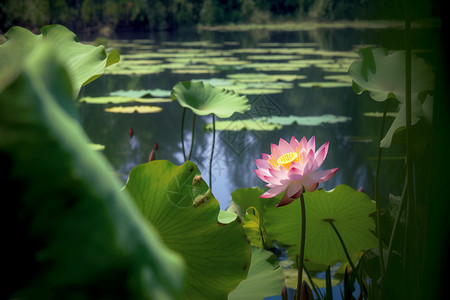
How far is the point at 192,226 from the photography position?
0.40 meters

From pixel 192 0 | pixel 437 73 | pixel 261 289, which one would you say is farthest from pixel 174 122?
pixel 192 0

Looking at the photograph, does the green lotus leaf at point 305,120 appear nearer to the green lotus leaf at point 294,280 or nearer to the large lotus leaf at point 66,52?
the green lotus leaf at point 294,280

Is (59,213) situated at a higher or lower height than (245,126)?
higher

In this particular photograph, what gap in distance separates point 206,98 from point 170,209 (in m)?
0.80

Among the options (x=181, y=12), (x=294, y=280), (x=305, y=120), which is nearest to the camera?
(x=294, y=280)

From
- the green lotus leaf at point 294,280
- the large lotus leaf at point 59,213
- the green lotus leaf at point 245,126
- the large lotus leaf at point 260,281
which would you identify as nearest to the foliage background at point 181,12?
the green lotus leaf at point 245,126

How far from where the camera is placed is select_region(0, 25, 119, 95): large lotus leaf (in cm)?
45

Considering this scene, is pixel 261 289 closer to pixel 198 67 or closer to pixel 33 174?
pixel 33 174

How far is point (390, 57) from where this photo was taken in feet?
2.34

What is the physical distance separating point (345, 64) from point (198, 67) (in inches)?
59.3

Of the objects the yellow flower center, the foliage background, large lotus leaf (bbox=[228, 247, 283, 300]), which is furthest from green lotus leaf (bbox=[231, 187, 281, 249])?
the foliage background

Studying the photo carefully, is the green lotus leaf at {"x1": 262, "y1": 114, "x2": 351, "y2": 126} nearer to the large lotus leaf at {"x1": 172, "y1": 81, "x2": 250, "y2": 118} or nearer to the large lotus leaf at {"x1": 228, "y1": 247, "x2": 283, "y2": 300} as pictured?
the large lotus leaf at {"x1": 172, "y1": 81, "x2": 250, "y2": 118}

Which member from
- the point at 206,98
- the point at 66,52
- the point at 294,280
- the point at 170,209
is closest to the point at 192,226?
the point at 170,209

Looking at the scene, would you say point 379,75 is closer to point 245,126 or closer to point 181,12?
point 245,126
